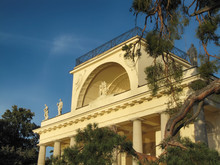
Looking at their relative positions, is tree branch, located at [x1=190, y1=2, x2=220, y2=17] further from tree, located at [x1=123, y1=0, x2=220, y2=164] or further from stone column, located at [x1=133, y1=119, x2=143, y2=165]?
stone column, located at [x1=133, y1=119, x2=143, y2=165]

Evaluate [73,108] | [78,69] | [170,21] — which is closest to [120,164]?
[73,108]

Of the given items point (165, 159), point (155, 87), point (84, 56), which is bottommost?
point (165, 159)

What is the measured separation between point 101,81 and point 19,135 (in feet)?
61.5

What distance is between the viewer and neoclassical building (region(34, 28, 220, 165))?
18.3 m

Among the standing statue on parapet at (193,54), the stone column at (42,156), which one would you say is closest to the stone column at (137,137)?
the standing statue on parapet at (193,54)

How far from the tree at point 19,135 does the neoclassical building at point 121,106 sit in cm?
811

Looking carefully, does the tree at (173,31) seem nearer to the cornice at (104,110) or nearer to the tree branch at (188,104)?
the tree branch at (188,104)

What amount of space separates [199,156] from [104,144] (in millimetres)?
2712

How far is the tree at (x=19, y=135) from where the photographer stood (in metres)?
34.8

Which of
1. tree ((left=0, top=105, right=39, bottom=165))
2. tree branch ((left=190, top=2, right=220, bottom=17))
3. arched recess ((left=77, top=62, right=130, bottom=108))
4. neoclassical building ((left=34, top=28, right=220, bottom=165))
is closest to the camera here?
tree branch ((left=190, top=2, right=220, bottom=17))

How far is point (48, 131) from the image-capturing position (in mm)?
26969

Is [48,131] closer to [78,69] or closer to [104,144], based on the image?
[78,69]

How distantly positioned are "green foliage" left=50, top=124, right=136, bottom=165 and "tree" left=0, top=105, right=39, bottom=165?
2612 cm

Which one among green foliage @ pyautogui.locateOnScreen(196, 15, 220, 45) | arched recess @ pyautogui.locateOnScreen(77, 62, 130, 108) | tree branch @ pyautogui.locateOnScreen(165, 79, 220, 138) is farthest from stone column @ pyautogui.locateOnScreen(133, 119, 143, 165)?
tree branch @ pyautogui.locateOnScreen(165, 79, 220, 138)
